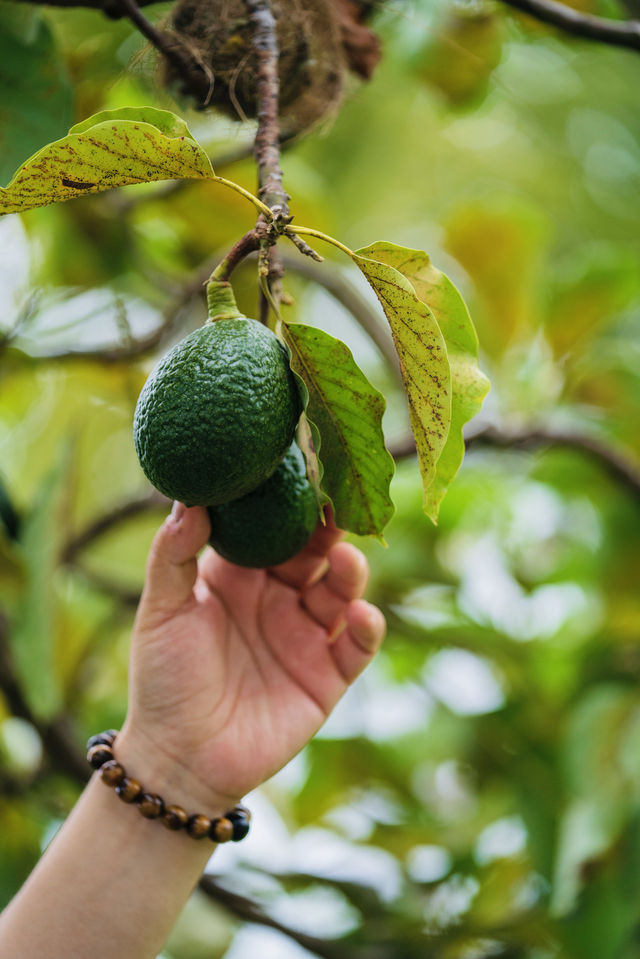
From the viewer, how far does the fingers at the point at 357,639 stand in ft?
3.51

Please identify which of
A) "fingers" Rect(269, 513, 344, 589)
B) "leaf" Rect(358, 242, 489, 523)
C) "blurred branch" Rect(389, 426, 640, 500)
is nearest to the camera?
"leaf" Rect(358, 242, 489, 523)

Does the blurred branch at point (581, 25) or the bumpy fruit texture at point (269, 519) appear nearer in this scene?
the bumpy fruit texture at point (269, 519)

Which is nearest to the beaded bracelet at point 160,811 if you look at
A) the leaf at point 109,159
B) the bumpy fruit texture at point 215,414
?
the bumpy fruit texture at point 215,414

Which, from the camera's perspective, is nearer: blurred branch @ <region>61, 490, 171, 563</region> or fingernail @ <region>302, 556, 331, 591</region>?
fingernail @ <region>302, 556, 331, 591</region>

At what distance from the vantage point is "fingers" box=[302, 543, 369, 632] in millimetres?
1067

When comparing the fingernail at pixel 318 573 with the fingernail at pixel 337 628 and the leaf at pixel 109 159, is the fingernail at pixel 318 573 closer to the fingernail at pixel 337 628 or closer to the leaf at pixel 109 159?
the fingernail at pixel 337 628

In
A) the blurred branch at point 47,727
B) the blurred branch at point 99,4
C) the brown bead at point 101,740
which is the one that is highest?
the blurred branch at point 99,4

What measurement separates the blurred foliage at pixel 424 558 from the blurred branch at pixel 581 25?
0.31 metres

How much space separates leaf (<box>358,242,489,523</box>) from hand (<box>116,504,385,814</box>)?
286mm

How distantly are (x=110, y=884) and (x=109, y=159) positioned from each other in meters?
0.78

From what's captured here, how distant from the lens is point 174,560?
3.12 feet

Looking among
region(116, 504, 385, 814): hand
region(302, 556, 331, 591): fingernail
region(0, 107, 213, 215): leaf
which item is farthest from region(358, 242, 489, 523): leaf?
region(302, 556, 331, 591): fingernail

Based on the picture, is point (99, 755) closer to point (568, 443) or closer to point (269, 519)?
point (269, 519)

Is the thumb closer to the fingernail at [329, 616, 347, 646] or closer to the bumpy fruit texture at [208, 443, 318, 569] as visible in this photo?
the bumpy fruit texture at [208, 443, 318, 569]
